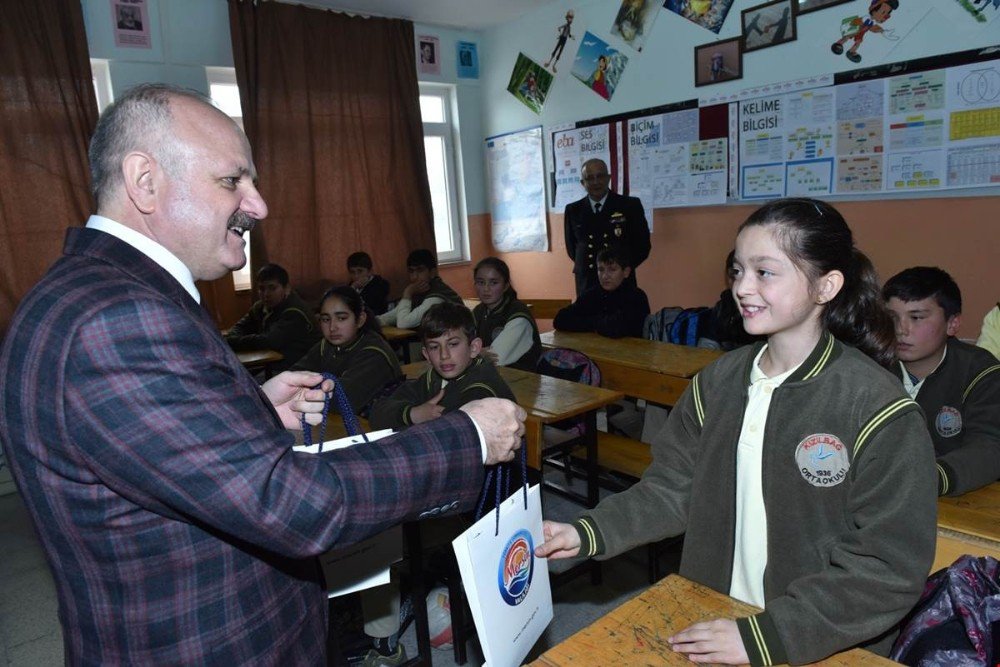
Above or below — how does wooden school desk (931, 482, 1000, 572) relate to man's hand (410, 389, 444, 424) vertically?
below

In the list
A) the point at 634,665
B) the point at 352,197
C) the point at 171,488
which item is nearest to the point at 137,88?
the point at 171,488

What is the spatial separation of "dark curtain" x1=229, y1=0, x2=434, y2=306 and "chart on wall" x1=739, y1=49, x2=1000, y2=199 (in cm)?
306

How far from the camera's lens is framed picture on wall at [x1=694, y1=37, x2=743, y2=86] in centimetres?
472

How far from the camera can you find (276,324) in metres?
4.71

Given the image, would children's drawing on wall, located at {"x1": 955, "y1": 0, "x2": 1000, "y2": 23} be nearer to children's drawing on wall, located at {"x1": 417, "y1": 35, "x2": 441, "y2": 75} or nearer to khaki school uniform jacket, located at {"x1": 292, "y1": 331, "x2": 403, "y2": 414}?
khaki school uniform jacket, located at {"x1": 292, "y1": 331, "x2": 403, "y2": 414}

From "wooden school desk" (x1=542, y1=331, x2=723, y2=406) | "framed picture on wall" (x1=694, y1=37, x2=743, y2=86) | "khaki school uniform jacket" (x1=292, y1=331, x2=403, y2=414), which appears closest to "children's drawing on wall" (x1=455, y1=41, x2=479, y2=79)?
"framed picture on wall" (x1=694, y1=37, x2=743, y2=86)


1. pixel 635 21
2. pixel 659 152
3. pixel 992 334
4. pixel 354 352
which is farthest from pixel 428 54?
pixel 992 334

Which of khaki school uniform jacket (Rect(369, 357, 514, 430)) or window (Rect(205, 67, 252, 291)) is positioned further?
window (Rect(205, 67, 252, 291))

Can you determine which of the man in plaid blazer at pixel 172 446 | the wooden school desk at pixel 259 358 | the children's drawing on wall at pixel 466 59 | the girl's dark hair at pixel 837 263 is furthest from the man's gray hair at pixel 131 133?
the children's drawing on wall at pixel 466 59

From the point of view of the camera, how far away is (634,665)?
971mm

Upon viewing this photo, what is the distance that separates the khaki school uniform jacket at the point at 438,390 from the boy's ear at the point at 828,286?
1376mm

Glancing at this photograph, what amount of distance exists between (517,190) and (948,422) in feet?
17.1

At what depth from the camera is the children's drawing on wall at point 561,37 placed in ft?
19.3

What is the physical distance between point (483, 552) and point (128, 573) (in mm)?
465
